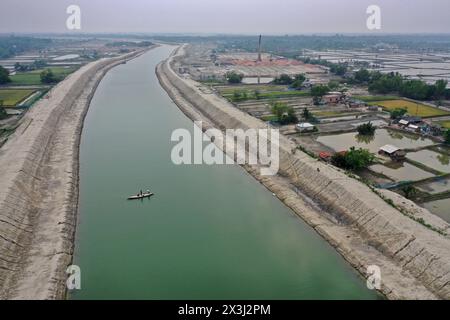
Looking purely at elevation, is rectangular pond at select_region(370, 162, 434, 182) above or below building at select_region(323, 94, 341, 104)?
below

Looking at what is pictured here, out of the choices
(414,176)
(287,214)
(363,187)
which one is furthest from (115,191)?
(414,176)

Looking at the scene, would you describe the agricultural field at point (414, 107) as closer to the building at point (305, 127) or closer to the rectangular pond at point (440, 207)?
the building at point (305, 127)

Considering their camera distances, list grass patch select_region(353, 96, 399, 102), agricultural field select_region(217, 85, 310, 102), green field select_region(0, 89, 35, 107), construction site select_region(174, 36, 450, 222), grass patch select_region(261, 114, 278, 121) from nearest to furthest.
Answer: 1. construction site select_region(174, 36, 450, 222)
2. grass patch select_region(261, 114, 278, 121)
3. green field select_region(0, 89, 35, 107)
4. grass patch select_region(353, 96, 399, 102)
5. agricultural field select_region(217, 85, 310, 102)

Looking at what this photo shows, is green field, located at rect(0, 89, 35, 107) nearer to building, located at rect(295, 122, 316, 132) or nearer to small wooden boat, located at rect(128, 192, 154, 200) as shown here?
small wooden boat, located at rect(128, 192, 154, 200)

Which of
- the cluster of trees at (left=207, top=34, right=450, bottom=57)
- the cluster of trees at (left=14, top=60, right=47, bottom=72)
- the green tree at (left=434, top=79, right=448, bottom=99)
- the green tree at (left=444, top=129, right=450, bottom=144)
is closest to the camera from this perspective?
the green tree at (left=444, top=129, right=450, bottom=144)

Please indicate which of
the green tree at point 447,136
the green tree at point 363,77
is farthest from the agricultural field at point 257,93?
the green tree at point 447,136

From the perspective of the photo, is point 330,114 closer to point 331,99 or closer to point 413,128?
point 331,99

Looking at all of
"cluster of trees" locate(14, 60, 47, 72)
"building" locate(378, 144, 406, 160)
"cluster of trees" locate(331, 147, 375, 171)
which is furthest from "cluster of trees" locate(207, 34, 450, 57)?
"cluster of trees" locate(331, 147, 375, 171)
